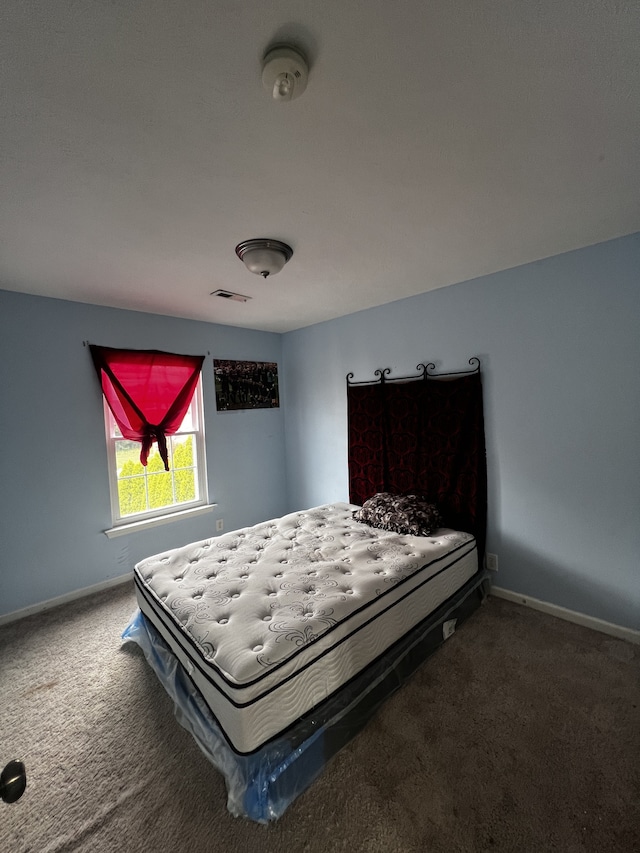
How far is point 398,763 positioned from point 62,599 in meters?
2.59

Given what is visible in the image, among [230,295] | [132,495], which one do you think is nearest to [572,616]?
[230,295]

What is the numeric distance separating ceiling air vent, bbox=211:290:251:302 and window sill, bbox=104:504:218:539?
1994mm

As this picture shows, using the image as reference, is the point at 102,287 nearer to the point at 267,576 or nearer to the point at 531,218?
the point at 267,576

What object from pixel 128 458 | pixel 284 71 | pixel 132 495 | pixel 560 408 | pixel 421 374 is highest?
pixel 284 71

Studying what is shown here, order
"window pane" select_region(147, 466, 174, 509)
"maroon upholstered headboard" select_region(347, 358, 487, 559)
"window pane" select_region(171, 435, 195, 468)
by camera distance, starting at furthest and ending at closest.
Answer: "window pane" select_region(171, 435, 195, 468) → "window pane" select_region(147, 466, 174, 509) → "maroon upholstered headboard" select_region(347, 358, 487, 559)

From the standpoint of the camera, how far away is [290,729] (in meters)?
1.30

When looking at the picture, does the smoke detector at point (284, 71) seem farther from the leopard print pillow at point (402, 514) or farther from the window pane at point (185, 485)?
the window pane at point (185, 485)

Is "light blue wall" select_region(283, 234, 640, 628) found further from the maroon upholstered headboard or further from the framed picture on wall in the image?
the framed picture on wall

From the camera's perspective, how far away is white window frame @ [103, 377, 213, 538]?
289 cm

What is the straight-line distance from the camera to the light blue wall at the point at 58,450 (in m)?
2.41

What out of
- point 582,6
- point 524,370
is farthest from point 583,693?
point 582,6

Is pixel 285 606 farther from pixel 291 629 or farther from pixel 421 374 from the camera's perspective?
pixel 421 374

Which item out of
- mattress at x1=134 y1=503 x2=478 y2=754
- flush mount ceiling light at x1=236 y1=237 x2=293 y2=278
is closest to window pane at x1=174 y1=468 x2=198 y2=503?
mattress at x1=134 y1=503 x2=478 y2=754

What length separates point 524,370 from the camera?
233 centimetres
